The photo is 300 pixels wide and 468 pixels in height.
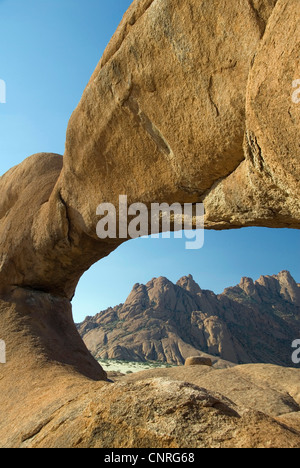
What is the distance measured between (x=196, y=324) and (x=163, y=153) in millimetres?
47078

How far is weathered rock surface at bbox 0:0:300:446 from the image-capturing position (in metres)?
3.23

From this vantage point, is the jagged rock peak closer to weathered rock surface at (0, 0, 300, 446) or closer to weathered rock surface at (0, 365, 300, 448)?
weathered rock surface at (0, 0, 300, 446)

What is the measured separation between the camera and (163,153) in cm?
535

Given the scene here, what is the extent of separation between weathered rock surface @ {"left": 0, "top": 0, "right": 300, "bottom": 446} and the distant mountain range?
32718mm

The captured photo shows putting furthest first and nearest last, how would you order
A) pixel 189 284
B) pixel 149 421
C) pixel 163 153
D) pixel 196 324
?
pixel 189 284 < pixel 196 324 < pixel 163 153 < pixel 149 421

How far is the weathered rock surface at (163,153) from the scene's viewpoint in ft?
10.6

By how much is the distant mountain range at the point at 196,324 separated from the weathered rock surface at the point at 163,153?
1288 inches

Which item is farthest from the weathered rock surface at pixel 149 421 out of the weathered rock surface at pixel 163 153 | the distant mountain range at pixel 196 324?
the distant mountain range at pixel 196 324

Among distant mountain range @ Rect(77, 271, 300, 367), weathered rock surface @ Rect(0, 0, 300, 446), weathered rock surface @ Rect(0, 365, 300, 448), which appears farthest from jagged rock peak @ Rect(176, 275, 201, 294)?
weathered rock surface @ Rect(0, 365, 300, 448)

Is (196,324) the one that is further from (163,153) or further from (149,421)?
(149,421)
